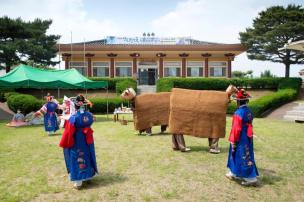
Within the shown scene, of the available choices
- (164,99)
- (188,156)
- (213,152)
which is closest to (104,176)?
(188,156)

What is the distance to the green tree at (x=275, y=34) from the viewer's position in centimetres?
3138

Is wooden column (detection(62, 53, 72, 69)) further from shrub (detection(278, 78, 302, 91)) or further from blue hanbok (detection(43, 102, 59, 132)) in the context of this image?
blue hanbok (detection(43, 102, 59, 132))

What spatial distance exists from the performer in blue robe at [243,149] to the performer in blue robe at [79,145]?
9.24 ft

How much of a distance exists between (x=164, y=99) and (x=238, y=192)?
678cm

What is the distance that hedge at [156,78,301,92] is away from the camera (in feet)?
94.4

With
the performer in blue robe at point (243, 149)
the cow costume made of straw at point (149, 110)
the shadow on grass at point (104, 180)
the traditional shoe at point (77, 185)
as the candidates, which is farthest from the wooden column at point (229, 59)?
the traditional shoe at point (77, 185)

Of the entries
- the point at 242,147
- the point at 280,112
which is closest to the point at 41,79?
the point at 242,147

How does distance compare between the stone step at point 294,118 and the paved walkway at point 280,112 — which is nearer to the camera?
the stone step at point 294,118

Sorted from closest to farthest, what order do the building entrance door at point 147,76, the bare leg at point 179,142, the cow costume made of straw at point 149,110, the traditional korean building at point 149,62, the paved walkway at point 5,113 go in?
the bare leg at point 179,142 → the cow costume made of straw at point 149,110 → the paved walkway at point 5,113 → the traditional korean building at point 149,62 → the building entrance door at point 147,76

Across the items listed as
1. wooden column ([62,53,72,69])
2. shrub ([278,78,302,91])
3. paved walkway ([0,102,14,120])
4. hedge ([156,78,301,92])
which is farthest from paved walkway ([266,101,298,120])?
wooden column ([62,53,72,69])

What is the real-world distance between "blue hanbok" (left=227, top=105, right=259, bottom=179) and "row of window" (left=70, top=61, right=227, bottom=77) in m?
29.7

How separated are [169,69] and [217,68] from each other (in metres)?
5.52

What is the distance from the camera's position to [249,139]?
624 centimetres

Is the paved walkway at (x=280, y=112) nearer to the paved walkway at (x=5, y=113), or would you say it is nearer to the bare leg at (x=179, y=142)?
the bare leg at (x=179, y=142)
